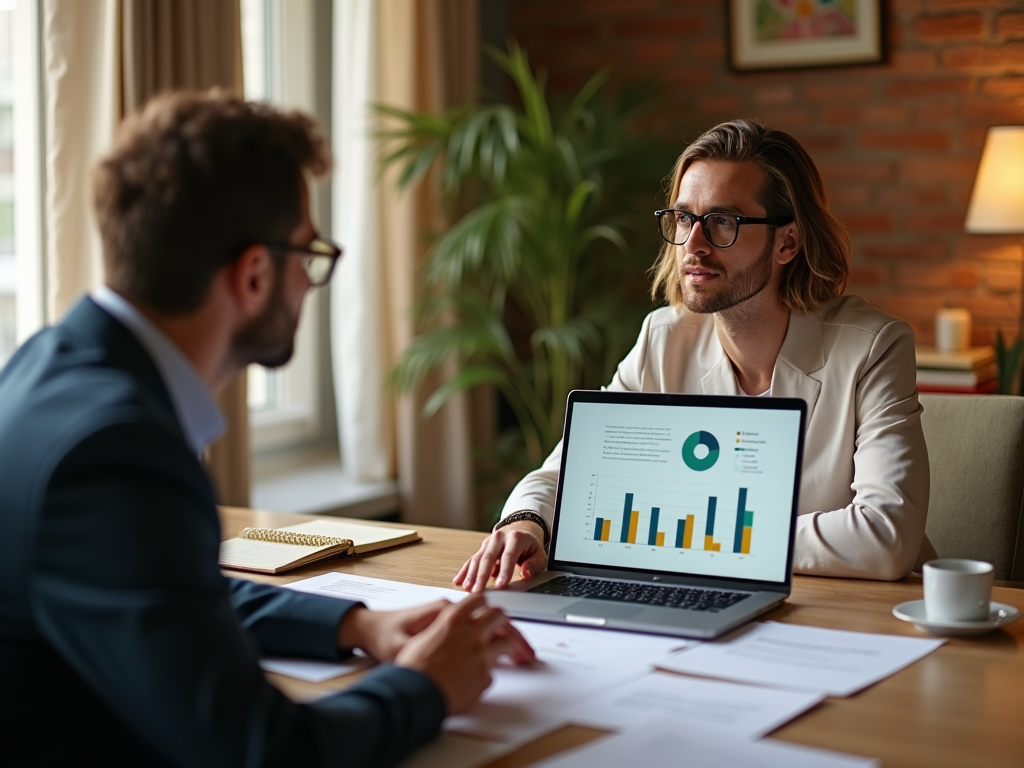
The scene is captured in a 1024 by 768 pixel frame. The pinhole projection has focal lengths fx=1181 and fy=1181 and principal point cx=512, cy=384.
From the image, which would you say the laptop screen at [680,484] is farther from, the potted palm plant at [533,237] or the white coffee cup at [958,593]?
the potted palm plant at [533,237]

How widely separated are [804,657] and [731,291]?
808 mm

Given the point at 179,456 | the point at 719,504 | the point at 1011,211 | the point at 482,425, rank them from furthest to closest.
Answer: the point at 482,425
the point at 1011,211
the point at 719,504
the point at 179,456

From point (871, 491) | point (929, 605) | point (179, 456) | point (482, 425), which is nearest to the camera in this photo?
point (179, 456)

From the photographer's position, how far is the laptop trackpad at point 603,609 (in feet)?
4.36

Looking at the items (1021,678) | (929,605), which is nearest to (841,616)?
(929,605)

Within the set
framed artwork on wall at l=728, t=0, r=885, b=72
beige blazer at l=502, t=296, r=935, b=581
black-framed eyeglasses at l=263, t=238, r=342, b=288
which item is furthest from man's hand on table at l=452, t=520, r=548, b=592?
framed artwork on wall at l=728, t=0, r=885, b=72

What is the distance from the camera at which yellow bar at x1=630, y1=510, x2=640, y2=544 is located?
4.89ft

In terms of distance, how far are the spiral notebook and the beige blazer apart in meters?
0.21

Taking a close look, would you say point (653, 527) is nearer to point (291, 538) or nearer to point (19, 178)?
point (291, 538)

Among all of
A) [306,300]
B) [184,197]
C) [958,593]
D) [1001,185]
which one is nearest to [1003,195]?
[1001,185]

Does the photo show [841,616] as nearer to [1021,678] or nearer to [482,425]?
[1021,678]

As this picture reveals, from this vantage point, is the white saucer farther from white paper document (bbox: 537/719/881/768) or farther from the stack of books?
the stack of books

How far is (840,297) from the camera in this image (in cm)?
196

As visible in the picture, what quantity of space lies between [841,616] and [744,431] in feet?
0.81
